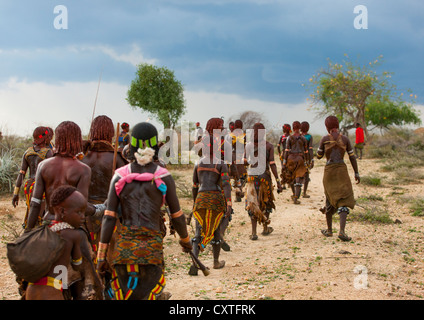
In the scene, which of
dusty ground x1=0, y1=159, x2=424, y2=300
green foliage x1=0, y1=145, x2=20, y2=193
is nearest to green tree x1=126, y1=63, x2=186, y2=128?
green foliage x1=0, y1=145, x2=20, y2=193

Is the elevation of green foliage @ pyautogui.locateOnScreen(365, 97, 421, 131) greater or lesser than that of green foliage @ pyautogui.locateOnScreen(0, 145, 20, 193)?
greater

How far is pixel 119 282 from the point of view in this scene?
3.35 m

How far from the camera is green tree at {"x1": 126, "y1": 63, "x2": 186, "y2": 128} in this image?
29938 mm

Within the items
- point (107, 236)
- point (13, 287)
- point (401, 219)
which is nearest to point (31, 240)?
point (107, 236)

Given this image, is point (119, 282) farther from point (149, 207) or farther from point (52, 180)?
point (52, 180)

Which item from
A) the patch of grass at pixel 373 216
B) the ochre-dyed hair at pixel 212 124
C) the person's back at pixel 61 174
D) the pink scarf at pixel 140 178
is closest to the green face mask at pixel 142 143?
the pink scarf at pixel 140 178

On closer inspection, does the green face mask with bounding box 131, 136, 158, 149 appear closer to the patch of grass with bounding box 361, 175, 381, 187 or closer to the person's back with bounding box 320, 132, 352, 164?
the person's back with bounding box 320, 132, 352, 164

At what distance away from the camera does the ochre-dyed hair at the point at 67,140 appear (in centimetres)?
401

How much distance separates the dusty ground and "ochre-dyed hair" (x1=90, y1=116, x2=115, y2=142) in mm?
2078

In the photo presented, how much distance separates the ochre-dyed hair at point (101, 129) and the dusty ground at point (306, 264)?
208cm

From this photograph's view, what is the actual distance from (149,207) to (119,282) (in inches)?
26.3

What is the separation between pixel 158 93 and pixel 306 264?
84.0 feet

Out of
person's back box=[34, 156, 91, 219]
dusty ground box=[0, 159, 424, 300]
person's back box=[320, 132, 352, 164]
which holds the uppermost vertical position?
person's back box=[320, 132, 352, 164]

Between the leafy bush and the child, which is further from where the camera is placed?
the leafy bush
